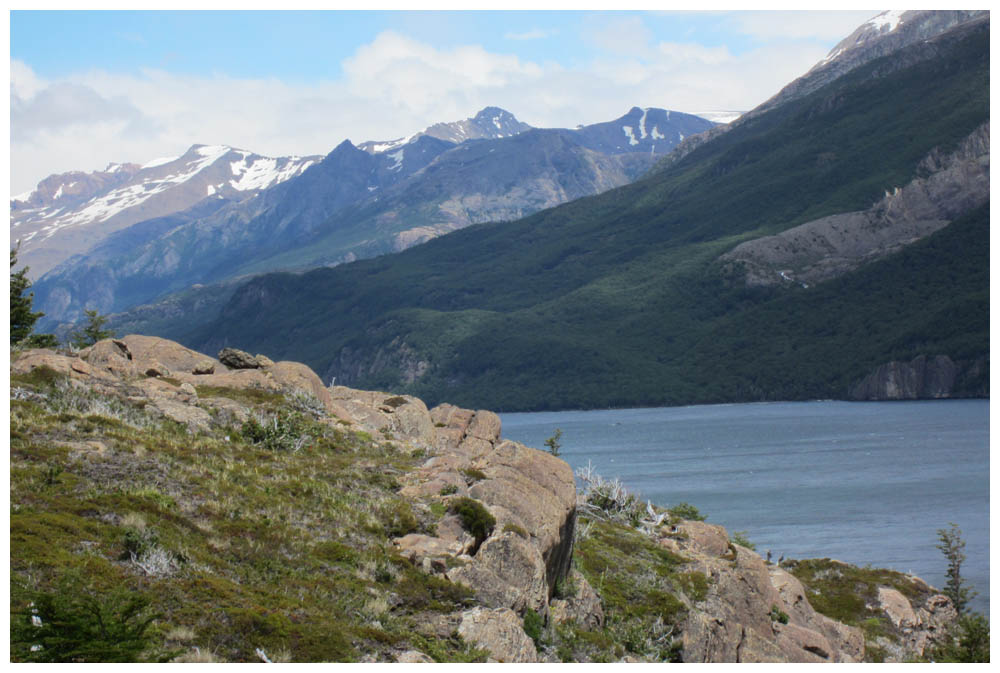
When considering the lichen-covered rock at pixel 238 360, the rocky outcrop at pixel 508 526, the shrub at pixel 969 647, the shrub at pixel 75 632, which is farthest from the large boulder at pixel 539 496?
the lichen-covered rock at pixel 238 360

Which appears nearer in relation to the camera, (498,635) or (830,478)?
(498,635)

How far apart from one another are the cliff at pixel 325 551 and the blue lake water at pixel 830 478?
32350mm

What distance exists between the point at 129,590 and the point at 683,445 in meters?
144

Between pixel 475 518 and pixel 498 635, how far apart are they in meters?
4.31

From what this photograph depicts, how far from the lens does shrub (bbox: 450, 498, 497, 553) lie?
21609mm

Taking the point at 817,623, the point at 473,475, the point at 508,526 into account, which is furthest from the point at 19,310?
the point at 817,623

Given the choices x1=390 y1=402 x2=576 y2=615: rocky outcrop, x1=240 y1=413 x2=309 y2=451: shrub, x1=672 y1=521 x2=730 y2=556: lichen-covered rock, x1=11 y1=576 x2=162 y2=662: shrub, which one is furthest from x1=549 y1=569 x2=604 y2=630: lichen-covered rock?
x1=240 y1=413 x2=309 y2=451: shrub

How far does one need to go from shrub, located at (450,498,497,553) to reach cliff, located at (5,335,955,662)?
0.04 meters

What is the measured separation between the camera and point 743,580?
28.5 m

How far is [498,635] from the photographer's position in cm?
1788

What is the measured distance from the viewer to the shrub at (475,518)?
2161 cm

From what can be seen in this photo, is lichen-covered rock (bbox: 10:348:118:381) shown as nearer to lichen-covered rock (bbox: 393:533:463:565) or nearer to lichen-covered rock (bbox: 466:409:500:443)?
lichen-covered rock (bbox: 466:409:500:443)

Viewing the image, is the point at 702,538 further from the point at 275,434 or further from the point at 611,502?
the point at 275,434

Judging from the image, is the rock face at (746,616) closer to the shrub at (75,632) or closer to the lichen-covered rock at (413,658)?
the lichen-covered rock at (413,658)
